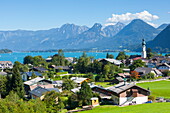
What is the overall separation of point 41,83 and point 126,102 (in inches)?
735

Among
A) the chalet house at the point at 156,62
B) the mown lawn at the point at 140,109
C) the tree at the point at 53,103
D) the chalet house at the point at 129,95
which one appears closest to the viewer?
the mown lawn at the point at 140,109

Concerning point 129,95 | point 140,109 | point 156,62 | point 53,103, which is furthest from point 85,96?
point 156,62

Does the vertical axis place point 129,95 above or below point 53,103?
below

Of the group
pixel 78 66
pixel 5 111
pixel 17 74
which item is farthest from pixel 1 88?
pixel 78 66

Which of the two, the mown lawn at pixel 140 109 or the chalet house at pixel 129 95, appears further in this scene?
the chalet house at pixel 129 95

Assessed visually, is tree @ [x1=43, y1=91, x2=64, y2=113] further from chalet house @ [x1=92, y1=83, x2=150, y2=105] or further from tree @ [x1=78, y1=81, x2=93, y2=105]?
chalet house @ [x1=92, y1=83, x2=150, y2=105]

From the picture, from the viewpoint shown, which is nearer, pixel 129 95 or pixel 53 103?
pixel 53 103

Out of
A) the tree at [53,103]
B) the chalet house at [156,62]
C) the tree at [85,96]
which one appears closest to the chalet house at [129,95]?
the tree at [85,96]

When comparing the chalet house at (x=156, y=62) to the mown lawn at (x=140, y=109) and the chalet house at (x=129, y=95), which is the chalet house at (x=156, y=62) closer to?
the chalet house at (x=129, y=95)

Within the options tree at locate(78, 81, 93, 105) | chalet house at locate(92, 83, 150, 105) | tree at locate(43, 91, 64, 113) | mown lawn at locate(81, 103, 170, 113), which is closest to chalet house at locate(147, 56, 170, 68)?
chalet house at locate(92, 83, 150, 105)

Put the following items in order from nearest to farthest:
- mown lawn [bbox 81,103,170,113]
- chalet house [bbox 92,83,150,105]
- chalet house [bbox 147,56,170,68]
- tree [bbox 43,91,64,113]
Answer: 1. mown lawn [bbox 81,103,170,113]
2. tree [bbox 43,91,64,113]
3. chalet house [bbox 92,83,150,105]
4. chalet house [bbox 147,56,170,68]

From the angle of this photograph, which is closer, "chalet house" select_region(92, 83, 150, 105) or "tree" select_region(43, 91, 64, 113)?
"tree" select_region(43, 91, 64, 113)

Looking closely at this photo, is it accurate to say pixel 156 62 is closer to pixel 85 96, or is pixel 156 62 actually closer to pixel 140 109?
pixel 85 96

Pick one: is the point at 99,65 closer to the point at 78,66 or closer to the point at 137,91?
the point at 78,66
